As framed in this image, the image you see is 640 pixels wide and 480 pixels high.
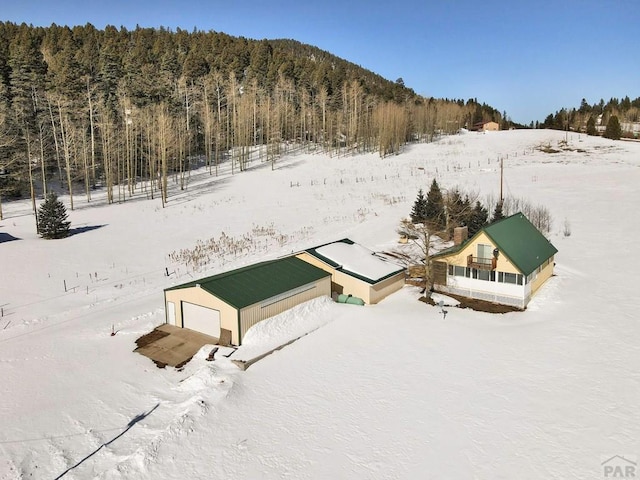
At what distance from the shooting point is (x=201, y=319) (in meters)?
19.1

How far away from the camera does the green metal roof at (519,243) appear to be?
23.5 metres

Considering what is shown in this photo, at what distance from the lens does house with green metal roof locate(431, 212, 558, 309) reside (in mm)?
23264

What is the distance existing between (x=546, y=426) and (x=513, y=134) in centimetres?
10117

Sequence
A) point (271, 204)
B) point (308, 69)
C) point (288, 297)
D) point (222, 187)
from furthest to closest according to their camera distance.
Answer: point (308, 69) < point (222, 187) < point (271, 204) < point (288, 297)

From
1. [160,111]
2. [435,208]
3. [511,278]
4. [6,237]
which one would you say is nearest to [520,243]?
[511,278]

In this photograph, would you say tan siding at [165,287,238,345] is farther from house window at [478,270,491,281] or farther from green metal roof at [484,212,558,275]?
green metal roof at [484,212,558,275]

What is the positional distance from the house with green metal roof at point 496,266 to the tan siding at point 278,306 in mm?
7525

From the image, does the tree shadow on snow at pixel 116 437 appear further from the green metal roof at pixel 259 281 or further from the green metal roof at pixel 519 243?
the green metal roof at pixel 519 243

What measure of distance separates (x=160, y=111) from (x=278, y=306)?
39.4m

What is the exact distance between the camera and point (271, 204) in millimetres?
47562

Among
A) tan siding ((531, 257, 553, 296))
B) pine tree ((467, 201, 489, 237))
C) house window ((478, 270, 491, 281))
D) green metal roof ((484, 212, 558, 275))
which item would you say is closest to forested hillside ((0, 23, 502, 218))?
pine tree ((467, 201, 489, 237))

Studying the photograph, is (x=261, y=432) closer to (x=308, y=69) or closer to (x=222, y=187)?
(x=222, y=187)

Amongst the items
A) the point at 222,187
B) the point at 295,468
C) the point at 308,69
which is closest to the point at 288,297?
the point at 295,468

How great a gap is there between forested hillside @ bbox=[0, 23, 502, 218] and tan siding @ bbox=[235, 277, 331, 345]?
29537 millimetres
